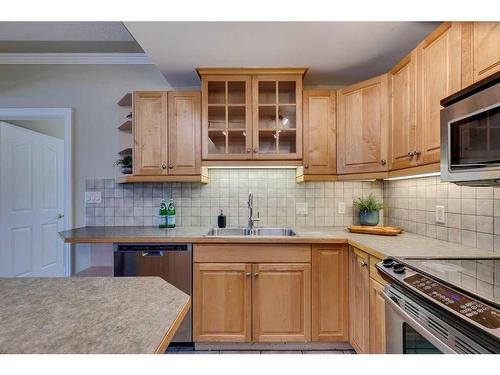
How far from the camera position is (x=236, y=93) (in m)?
2.39

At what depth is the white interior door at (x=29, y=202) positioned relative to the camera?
3.00m

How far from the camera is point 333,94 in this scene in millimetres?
2297

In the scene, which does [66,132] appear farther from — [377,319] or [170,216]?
[377,319]

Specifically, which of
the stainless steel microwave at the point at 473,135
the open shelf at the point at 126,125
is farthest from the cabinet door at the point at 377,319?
the open shelf at the point at 126,125

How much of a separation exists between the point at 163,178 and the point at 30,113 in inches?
61.1

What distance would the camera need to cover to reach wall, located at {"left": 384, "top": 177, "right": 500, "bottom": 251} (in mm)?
1470

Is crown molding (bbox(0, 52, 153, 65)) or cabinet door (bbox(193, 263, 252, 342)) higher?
crown molding (bbox(0, 52, 153, 65))

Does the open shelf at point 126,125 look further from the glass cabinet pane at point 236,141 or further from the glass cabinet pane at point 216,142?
the glass cabinet pane at point 236,141

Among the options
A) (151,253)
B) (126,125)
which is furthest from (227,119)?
(151,253)

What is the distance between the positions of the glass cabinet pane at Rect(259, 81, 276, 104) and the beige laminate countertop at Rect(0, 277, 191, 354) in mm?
1842

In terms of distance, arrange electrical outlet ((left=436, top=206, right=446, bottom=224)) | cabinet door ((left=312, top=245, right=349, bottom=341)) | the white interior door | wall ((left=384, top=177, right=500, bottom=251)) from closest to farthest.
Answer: wall ((left=384, top=177, right=500, bottom=251)) < electrical outlet ((left=436, top=206, right=446, bottom=224)) < cabinet door ((left=312, top=245, right=349, bottom=341)) < the white interior door

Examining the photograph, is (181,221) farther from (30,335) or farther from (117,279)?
(30,335)

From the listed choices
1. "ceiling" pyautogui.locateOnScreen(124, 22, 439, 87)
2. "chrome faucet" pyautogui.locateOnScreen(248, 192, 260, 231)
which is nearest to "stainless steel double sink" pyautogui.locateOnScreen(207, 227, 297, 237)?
"chrome faucet" pyautogui.locateOnScreen(248, 192, 260, 231)

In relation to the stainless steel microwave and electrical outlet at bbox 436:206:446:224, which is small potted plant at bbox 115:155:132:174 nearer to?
the stainless steel microwave
